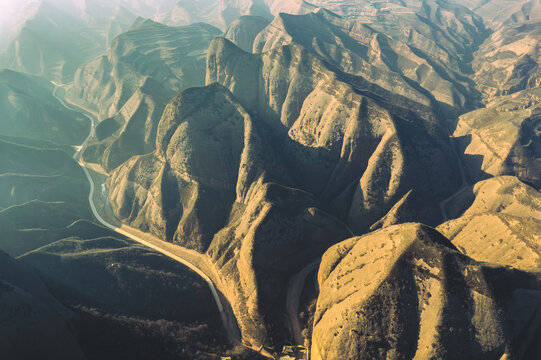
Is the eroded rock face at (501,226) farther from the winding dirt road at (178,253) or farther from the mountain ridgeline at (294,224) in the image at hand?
the winding dirt road at (178,253)

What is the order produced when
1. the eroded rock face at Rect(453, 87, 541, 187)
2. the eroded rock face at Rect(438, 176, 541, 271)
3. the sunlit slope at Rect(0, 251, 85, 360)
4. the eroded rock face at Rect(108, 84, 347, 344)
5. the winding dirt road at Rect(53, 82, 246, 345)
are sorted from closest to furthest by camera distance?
the sunlit slope at Rect(0, 251, 85, 360) → the eroded rock face at Rect(438, 176, 541, 271) → the winding dirt road at Rect(53, 82, 246, 345) → the eroded rock face at Rect(108, 84, 347, 344) → the eroded rock face at Rect(453, 87, 541, 187)

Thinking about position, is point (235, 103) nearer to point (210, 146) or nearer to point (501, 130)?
point (210, 146)

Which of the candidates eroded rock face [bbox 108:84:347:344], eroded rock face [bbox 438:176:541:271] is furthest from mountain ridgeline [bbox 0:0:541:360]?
eroded rock face [bbox 108:84:347:344]

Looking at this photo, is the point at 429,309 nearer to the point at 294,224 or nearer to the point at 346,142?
the point at 294,224

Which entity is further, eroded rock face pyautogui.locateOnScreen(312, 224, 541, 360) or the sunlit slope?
eroded rock face pyautogui.locateOnScreen(312, 224, 541, 360)

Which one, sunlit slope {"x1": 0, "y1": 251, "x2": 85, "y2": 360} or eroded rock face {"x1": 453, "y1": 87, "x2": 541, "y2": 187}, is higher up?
eroded rock face {"x1": 453, "y1": 87, "x2": 541, "y2": 187}

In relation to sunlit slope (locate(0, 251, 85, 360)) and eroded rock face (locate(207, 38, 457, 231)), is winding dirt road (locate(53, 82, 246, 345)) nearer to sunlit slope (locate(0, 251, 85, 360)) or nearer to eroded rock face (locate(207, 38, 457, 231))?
sunlit slope (locate(0, 251, 85, 360))

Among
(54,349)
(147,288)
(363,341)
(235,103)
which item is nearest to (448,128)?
(235,103)

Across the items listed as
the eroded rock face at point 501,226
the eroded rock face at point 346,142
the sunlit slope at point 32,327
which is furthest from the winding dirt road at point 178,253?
the eroded rock face at point 501,226
